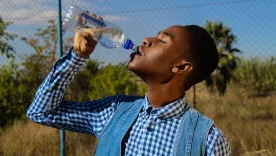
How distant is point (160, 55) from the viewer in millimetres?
1668

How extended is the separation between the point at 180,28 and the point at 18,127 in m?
4.44

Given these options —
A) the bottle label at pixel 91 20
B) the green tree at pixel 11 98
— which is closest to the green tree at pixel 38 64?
the green tree at pixel 11 98

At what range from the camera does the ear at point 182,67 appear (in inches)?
67.0

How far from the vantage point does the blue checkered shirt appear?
1585 mm

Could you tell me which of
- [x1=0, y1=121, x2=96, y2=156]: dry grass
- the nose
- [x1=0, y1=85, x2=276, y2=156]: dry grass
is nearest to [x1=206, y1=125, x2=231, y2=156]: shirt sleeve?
the nose

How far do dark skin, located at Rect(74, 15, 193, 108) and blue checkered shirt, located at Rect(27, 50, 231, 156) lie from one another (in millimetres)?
45

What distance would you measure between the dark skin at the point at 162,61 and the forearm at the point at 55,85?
0.15 feet

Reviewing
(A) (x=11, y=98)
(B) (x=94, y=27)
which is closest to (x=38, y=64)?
(A) (x=11, y=98)

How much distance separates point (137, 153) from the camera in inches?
63.2

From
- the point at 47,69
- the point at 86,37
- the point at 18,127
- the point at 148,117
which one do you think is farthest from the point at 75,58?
the point at 47,69

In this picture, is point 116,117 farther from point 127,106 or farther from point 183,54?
point 183,54

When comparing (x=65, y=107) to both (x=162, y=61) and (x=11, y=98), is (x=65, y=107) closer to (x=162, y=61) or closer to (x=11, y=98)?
(x=162, y=61)

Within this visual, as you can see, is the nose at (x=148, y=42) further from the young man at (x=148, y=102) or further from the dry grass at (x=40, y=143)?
the dry grass at (x=40, y=143)

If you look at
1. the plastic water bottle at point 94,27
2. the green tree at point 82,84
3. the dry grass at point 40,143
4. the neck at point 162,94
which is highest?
the plastic water bottle at point 94,27
